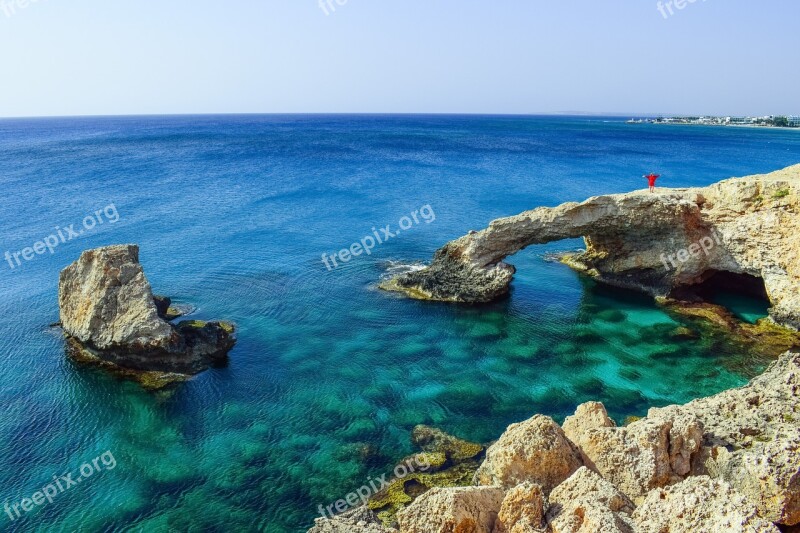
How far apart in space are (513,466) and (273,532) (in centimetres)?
684

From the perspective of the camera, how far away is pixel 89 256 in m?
22.2

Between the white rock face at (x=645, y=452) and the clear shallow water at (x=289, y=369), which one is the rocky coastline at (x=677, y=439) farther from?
the clear shallow water at (x=289, y=369)

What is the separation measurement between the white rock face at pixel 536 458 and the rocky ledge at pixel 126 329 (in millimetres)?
14542

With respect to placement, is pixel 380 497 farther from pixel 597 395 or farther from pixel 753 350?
pixel 753 350

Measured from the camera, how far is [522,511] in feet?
27.9

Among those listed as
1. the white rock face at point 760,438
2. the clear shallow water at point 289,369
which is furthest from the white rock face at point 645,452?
the clear shallow water at point 289,369

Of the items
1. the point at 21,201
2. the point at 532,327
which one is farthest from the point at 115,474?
the point at 21,201

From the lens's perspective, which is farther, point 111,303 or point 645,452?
point 111,303
